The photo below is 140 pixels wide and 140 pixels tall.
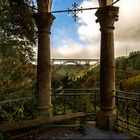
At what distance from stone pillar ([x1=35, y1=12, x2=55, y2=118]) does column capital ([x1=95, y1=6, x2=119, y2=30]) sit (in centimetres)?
169

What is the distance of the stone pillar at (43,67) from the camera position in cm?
792

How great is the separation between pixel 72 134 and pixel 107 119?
3.50ft

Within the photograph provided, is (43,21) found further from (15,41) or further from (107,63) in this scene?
(15,41)

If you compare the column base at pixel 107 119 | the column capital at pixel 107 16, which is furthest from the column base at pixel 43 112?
the column capital at pixel 107 16

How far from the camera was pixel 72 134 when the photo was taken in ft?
22.0

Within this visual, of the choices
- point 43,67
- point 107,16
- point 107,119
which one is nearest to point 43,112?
point 43,67

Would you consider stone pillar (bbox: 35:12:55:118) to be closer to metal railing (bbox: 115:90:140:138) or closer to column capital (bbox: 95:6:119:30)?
column capital (bbox: 95:6:119:30)

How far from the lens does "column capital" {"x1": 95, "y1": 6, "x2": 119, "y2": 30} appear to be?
714cm

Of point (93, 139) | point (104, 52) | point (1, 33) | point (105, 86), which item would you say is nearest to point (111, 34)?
point (104, 52)

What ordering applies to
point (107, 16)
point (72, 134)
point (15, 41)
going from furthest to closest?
1. point (15, 41)
2. point (107, 16)
3. point (72, 134)

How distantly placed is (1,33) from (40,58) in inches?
183

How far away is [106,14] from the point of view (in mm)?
7168

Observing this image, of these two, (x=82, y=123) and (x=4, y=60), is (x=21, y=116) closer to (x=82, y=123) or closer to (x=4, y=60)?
(x=82, y=123)

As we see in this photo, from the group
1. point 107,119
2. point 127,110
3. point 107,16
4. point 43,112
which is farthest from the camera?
point 43,112
